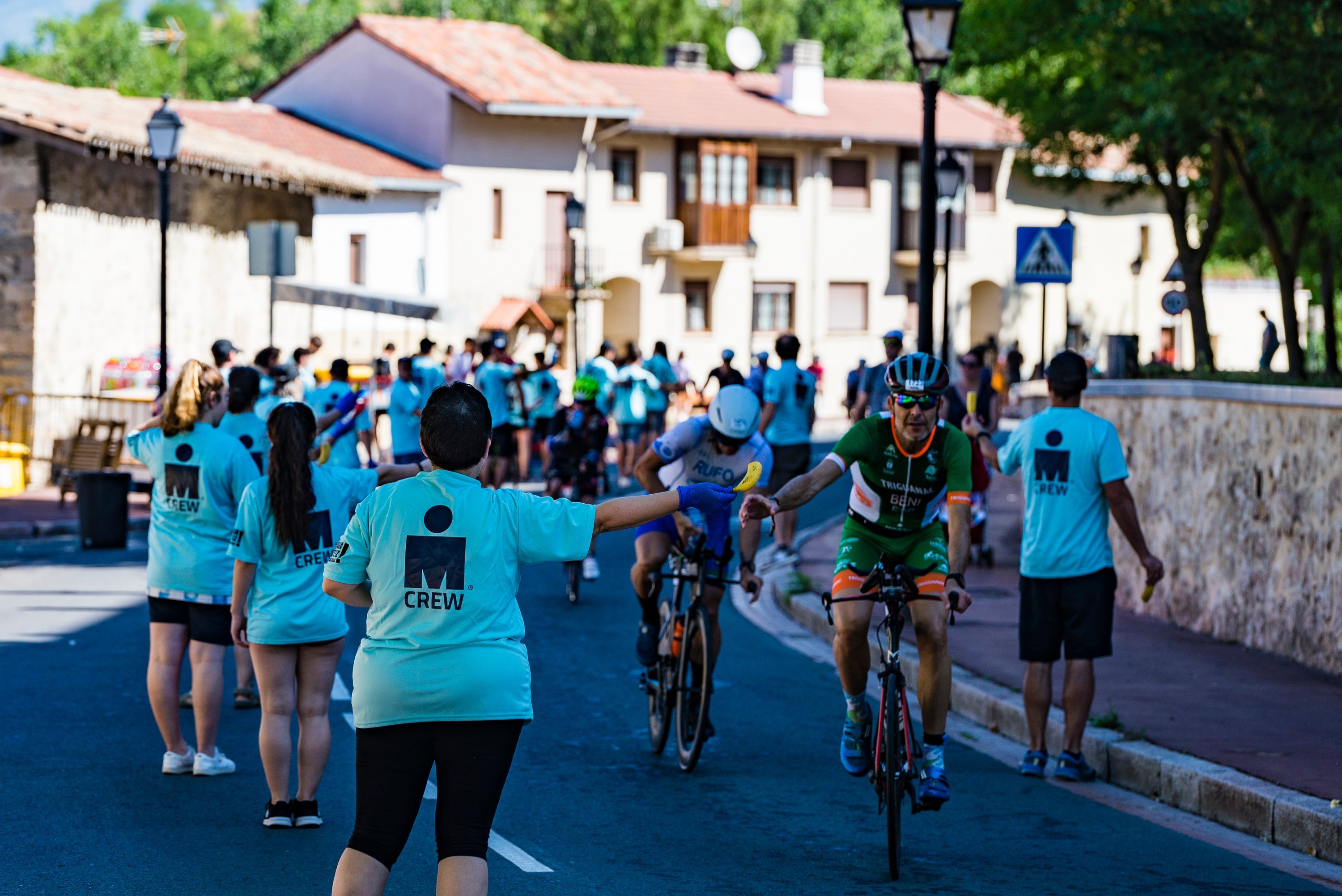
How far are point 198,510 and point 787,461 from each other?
935 centimetres

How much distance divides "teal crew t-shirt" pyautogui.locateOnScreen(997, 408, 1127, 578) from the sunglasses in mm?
1429

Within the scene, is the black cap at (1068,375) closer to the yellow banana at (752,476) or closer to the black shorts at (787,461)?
the yellow banana at (752,476)

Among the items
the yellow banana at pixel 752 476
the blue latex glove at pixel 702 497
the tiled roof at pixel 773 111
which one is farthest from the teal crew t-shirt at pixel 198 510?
the tiled roof at pixel 773 111

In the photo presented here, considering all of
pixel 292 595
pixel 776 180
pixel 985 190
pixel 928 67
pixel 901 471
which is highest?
pixel 985 190

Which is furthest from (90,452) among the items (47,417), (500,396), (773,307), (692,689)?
(773,307)

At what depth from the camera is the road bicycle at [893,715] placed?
6.61 m

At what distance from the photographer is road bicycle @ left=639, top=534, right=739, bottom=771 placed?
8.36 m

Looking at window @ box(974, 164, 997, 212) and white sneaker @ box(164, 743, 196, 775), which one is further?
window @ box(974, 164, 997, 212)

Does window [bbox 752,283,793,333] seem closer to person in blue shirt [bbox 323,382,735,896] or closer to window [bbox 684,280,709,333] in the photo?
window [bbox 684,280,709,333]

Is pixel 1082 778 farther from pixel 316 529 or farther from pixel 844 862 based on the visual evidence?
pixel 316 529

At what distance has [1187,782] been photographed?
7871mm

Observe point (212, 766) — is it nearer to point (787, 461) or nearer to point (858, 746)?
point (858, 746)

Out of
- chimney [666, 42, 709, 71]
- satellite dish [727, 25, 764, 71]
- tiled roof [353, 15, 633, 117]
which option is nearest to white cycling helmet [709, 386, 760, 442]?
tiled roof [353, 15, 633, 117]

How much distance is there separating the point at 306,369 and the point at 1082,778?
1706 cm
